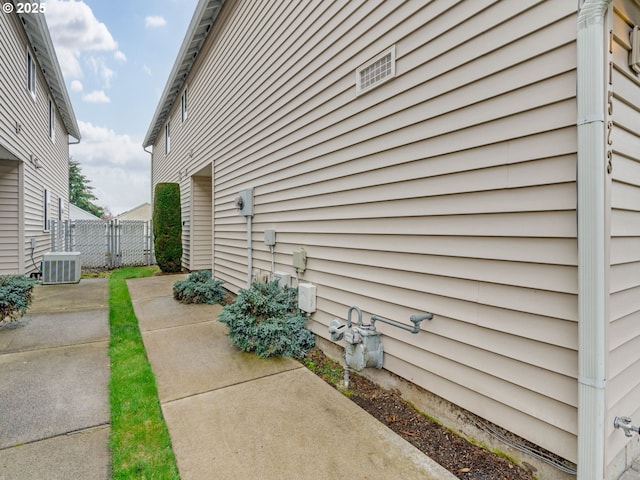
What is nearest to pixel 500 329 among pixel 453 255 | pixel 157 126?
pixel 453 255

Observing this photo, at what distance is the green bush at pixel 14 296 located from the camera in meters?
4.20

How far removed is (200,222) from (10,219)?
3.90 metres

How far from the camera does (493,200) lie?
2.00 meters

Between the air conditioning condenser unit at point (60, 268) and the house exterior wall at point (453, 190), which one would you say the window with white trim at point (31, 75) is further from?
the house exterior wall at point (453, 190)

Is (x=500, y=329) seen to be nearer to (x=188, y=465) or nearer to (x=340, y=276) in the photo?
(x=340, y=276)

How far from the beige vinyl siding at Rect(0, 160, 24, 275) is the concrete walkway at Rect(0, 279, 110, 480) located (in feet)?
10.3

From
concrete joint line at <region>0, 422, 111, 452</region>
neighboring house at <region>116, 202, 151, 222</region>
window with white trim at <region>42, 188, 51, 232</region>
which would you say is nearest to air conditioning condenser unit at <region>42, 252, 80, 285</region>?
window with white trim at <region>42, 188, 51, 232</region>

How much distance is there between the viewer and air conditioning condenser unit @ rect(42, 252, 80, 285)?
7742mm

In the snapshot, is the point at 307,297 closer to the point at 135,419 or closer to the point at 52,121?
the point at 135,419

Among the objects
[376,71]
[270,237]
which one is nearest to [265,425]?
[270,237]

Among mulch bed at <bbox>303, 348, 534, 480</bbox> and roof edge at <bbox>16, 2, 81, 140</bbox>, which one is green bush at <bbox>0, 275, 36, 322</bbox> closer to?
mulch bed at <bbox>303, 348, 534, 480</bbox>

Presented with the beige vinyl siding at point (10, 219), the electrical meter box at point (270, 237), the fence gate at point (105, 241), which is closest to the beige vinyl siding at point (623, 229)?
the electrical meter box at point (270, 237)

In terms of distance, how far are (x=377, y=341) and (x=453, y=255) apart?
3.34 feet

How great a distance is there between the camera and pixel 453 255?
2236 millimetres
